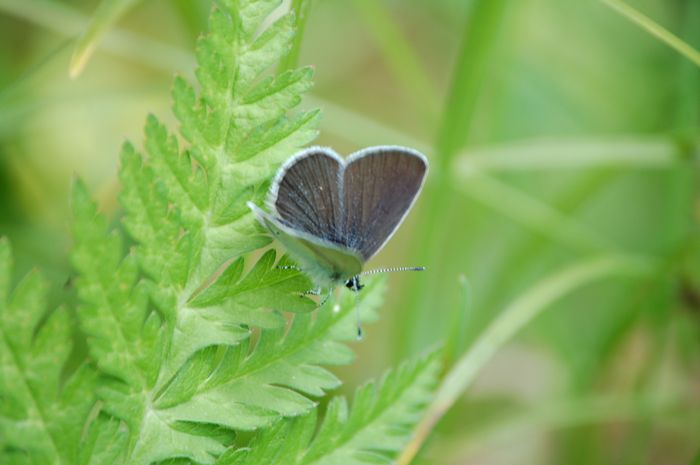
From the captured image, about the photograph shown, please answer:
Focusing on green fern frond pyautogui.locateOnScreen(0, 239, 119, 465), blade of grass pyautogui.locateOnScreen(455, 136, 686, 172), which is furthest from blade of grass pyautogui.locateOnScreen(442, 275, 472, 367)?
green fern frond pyautogui.locateOnScreen(0, 239, 119, 465)

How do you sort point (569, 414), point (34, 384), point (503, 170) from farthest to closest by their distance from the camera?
point (503, 170) → point (569, 414) → point (34, 384)

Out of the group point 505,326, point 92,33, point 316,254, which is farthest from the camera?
point 505,326

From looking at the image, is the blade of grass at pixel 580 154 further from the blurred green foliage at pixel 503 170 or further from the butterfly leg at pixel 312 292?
the butterfly leg at pixel 312 292

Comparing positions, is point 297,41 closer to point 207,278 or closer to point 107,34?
point 207,278

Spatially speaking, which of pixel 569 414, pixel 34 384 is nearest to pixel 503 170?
pixel 569 414

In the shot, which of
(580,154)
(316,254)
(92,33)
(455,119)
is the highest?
(580,154)

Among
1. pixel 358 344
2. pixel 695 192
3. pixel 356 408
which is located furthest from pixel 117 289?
pixel 695 192

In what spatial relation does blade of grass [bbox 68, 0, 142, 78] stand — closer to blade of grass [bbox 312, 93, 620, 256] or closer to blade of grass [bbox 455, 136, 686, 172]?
blade of grass [bbox 312, 93, 620, 256]

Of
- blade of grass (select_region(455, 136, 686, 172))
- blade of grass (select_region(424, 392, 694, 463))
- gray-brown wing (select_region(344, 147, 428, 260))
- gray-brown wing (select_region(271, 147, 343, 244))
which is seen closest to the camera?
gray-brown wing (select_region(271, 147, 343, 244))
